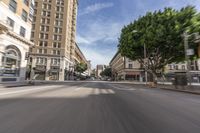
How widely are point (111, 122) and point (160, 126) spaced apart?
1242 millimetres

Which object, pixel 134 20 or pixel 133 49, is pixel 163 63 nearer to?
pixel 133 49

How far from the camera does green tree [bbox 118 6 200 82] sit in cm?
2115

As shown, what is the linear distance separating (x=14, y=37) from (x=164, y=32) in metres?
23.8

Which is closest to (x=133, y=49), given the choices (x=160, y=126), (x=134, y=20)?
(x=134, y=20)

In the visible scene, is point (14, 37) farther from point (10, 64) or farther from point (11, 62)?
point (10, 64)

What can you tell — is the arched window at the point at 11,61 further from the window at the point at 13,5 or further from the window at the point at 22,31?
the window at the point at 13,5

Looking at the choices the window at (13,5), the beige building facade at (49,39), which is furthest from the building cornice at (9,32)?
the beige building facade at (49,39)

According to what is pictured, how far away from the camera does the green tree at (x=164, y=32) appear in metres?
21.1

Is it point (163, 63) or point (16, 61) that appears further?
point (163, 63)

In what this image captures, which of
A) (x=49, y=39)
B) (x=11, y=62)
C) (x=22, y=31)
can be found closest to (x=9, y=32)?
(x=22, y=31)

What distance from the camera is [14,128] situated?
10.4ft

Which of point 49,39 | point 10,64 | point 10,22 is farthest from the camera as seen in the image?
point 49,39

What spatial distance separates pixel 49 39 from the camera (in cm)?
5100

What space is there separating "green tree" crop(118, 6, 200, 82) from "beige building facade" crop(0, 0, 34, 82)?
1946 cm
